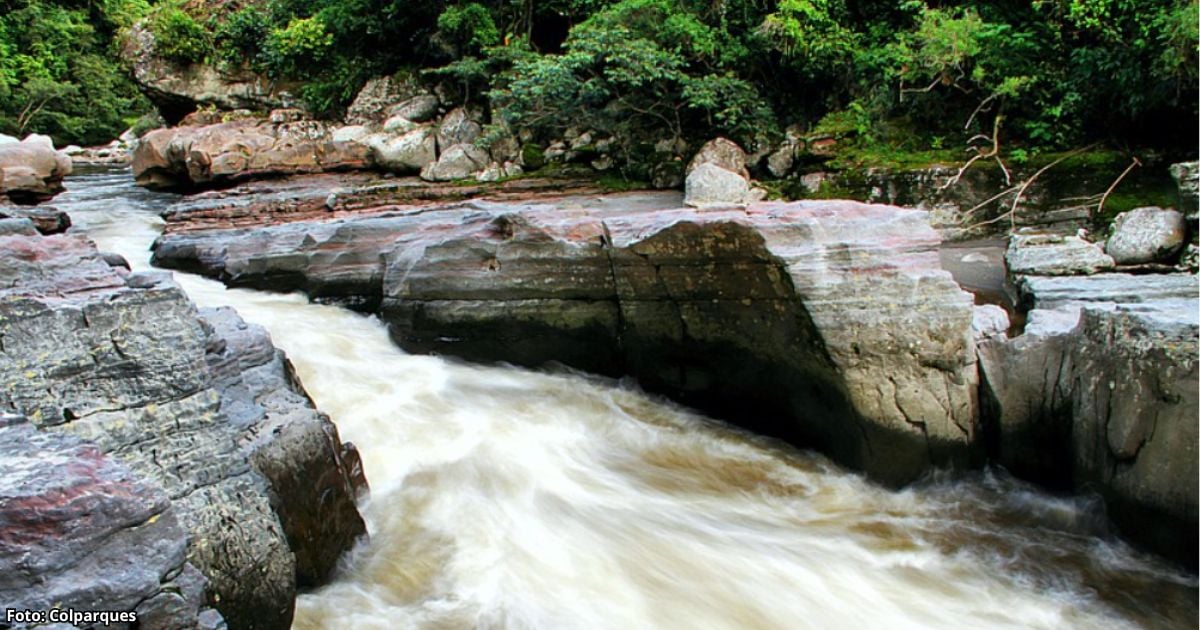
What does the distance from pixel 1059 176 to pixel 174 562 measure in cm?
1098

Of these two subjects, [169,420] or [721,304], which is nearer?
[169,420]

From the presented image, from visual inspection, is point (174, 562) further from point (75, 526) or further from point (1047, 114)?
point (1047, 114)

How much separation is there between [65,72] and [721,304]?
32.3 meters

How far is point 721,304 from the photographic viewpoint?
19.0 ft

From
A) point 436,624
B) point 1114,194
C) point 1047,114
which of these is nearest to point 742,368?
point 436,624

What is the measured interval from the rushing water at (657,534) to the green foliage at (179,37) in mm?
13855

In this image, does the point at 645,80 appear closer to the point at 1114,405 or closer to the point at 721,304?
the point at 721,304

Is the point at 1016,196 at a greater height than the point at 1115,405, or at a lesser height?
greater

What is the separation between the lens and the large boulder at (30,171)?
11703 mm

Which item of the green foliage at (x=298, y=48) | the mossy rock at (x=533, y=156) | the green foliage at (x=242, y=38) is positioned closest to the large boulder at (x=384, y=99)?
the green foliage at (x=298, y=48)

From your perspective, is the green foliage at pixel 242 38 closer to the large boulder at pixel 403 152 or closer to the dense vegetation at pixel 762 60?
the dense vegetation at pixel 762 60

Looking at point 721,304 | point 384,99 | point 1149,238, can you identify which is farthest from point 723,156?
point 384,99

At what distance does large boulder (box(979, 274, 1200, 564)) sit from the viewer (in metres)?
4.01

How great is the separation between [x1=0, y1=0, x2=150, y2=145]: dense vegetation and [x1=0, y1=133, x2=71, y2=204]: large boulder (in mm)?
15658
